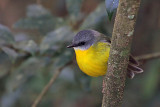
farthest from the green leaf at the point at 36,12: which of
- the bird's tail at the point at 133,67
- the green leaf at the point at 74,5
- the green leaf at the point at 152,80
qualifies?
the green leaf at the point at 152,80

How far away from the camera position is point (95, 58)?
291 centimetres

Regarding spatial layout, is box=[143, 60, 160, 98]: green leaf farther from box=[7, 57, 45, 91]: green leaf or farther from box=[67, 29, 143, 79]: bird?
box=[7, 57, 45, 91]: green leaf

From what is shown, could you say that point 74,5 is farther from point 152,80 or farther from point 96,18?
point 152,80

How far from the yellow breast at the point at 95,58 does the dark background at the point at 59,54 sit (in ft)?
1.12

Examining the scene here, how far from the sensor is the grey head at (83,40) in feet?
9.95

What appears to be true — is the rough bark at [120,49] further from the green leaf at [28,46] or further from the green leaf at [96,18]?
the green leaf at [96,18]

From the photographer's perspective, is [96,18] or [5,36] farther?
[96,18]

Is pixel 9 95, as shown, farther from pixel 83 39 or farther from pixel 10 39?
pixel 83 39

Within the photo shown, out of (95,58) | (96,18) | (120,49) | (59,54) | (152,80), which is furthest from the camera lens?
(152,80)

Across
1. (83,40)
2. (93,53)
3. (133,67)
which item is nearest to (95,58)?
(93,53)

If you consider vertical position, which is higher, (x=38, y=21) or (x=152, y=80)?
(x=38, y=21)

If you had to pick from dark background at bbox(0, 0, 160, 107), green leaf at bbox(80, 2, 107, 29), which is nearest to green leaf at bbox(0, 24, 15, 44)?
dark background at bbox(0, 0, 160, 107)

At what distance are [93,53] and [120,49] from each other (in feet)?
3.39

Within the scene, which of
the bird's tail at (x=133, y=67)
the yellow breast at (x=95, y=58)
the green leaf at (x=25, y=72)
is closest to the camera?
the yellow breast at (x=95, y=58)
